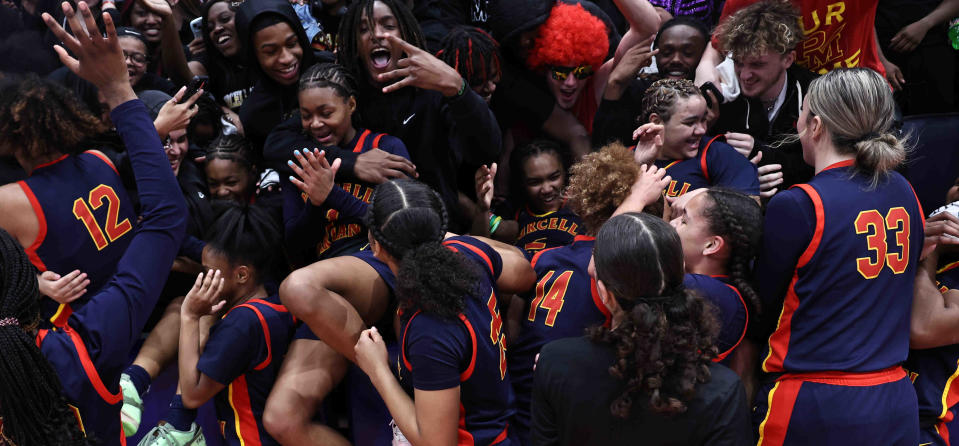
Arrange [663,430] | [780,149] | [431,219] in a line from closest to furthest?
[663,430] → [431,219] → [780,149]

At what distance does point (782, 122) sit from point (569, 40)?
1.28 m

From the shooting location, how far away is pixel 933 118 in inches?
197

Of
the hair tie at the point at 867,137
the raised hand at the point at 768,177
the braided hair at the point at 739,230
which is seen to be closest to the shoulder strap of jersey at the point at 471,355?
the braided hair at the point at 739,230

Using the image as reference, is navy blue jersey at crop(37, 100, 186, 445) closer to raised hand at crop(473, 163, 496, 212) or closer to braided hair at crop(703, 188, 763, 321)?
raised hand at crop(473, 163, 496, 212)

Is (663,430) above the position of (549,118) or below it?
above

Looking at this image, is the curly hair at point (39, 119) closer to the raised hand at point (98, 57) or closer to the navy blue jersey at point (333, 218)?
the raised hand at point (98, 57)

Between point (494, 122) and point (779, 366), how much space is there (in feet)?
6.06

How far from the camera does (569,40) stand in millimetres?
4641

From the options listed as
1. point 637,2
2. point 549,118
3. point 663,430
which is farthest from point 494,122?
point 663,430

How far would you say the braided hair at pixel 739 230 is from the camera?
303 centimetres

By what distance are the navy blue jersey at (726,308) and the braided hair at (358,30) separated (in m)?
2.18

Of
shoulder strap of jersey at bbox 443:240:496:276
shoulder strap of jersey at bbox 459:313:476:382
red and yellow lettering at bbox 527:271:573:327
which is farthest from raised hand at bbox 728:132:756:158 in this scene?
shoulder strap of jersey at bbox 459:313:476:382

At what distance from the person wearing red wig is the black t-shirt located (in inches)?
103

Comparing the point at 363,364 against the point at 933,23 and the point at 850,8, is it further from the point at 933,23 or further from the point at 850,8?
the point at 933,23
